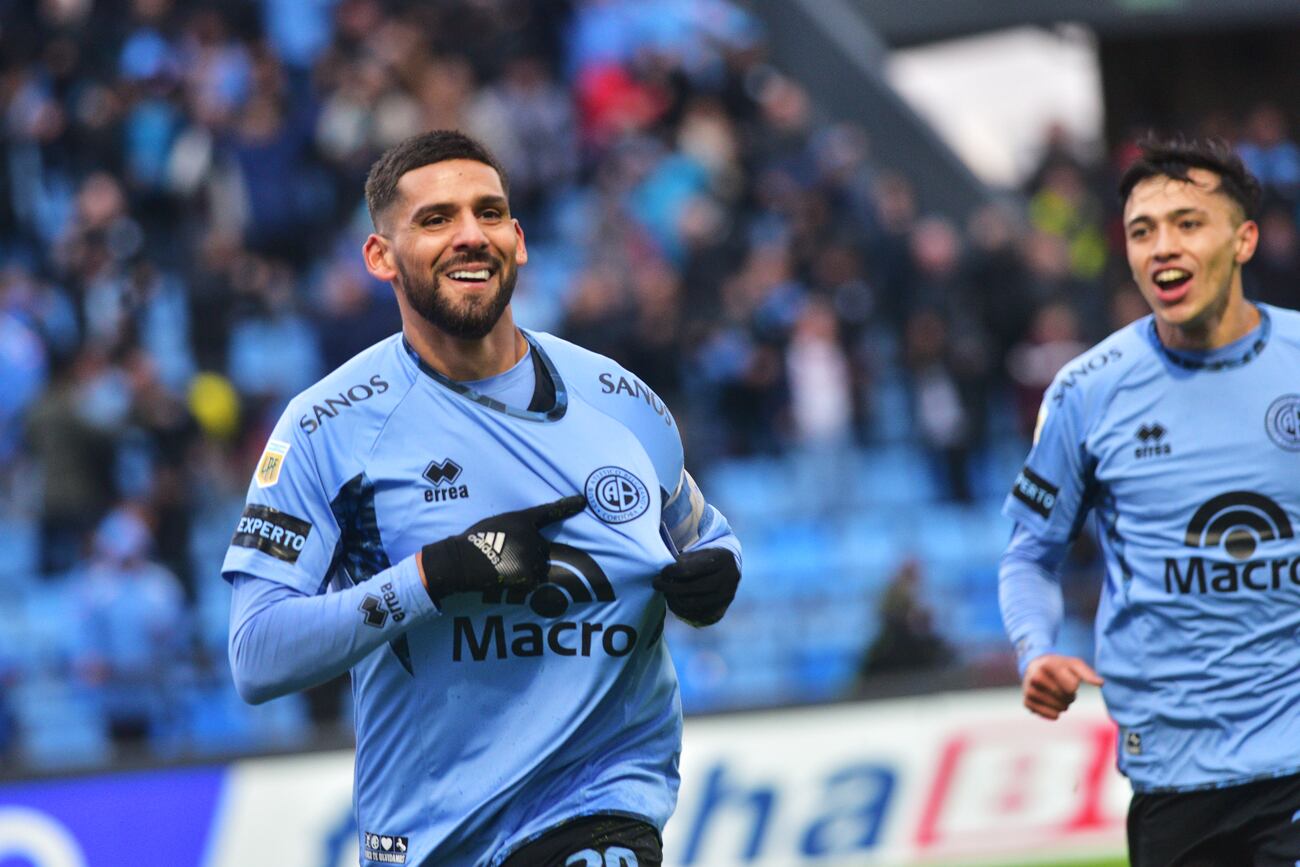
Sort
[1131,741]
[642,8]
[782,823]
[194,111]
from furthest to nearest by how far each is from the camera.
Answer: [642,8]
[194,111]
[782,823]
[1131,741]

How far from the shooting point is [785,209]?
→ 53.7 ft

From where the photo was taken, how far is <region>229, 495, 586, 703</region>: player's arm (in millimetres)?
4320

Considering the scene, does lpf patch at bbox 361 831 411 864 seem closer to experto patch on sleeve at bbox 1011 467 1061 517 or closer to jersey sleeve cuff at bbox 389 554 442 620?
jersey sleeve cuff at bbox 389 554 442 620

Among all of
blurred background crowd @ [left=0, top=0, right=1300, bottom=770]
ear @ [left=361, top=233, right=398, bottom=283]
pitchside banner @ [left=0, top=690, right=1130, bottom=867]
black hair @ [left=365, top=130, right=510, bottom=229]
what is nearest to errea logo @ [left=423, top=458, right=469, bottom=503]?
ear @ [left=361, top=233, right=398, bottom=283]

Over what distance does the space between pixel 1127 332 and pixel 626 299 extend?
29.5 feet

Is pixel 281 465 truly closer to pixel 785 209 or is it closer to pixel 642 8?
pixel 785 209

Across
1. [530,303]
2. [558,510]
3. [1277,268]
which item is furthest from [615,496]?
[1277,268]

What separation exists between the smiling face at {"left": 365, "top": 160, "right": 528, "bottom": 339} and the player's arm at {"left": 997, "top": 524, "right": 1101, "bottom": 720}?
5.92 feet

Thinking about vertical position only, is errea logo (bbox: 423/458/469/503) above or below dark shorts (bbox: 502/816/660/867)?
above

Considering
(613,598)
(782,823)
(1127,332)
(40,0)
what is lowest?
(782,823)

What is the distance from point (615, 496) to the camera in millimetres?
4719

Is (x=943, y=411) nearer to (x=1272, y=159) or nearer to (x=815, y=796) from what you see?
(x=1272, y=159)

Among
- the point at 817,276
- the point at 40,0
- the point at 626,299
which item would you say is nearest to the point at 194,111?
the point at 40,0

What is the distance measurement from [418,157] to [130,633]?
8.26m
